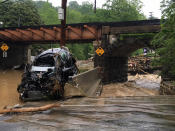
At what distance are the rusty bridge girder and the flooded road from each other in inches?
609

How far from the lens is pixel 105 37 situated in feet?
72.3

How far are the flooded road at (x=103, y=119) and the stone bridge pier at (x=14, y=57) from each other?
2851cm

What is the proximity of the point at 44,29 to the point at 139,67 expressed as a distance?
20.4m

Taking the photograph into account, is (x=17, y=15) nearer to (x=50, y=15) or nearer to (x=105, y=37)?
(x=50, y=15)

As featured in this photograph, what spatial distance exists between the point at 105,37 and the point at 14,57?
1757 centimetres

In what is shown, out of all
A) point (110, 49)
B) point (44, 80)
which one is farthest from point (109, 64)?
point (44, 80)

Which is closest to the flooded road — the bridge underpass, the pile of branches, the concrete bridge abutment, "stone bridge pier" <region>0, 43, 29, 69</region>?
the concrete bridge abutment

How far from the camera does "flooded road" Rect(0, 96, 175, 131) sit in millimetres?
4188

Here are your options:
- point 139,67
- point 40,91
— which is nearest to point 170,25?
point 40,91

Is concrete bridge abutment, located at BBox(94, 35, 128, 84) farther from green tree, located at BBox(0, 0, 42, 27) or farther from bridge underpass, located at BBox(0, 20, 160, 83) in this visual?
green tree, located at BBox(0, 0, 42, 27)

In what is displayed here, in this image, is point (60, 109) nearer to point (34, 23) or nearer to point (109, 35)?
point (109, 35)

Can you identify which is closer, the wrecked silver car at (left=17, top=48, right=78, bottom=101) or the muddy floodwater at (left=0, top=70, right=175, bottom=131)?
the muddy floodwater at (left=0, top=70, right=175, bottom=131)

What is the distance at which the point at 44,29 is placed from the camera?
26562 mm

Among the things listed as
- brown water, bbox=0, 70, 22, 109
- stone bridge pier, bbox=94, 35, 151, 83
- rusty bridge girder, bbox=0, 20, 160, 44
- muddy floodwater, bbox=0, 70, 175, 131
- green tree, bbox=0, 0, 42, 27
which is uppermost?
green tree, bbox=0, 0, 42, 27
